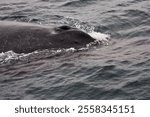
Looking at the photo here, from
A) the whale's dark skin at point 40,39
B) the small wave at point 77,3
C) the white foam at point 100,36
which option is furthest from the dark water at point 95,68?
the small wave at point 77,3

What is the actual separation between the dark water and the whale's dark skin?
0.57 m

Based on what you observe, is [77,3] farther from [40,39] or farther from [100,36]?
[40,39]

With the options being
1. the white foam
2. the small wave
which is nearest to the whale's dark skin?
the white foam

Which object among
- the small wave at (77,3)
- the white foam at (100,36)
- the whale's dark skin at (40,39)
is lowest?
the white foam at (100,36)

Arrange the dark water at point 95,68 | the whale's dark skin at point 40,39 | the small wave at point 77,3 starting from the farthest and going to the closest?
the small wave at point 77,3 → the whale's dark skin at point 40,39 → the dark water at point 95,68

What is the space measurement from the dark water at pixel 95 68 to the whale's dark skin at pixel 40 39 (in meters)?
0.57

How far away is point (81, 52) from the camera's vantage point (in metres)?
13.0

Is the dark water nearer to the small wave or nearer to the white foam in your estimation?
the white foam

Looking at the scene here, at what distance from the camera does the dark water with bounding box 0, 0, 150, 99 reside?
10438 mm

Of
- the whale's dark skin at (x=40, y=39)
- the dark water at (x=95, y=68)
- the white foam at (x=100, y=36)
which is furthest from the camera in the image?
the white foam at (x=100, y=36)

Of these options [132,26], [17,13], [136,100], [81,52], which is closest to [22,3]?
[17,13]

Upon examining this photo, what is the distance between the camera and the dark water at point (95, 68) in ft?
34.2

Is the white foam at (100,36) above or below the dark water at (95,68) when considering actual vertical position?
above

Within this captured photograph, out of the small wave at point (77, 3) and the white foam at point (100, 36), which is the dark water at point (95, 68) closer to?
the white foam at point (100, 36)
